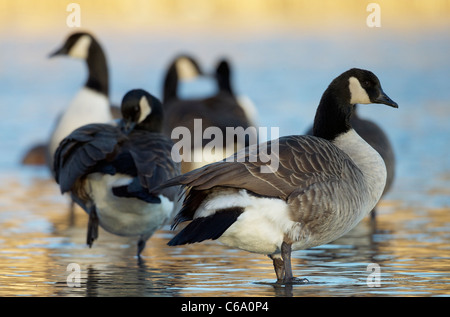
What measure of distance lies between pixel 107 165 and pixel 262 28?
97.5ft

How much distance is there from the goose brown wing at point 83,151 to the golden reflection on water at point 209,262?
0.65 m

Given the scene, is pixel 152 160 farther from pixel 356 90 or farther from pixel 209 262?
pixel 356 90

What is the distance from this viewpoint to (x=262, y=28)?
36344 millimetres

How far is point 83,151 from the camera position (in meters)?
7.24

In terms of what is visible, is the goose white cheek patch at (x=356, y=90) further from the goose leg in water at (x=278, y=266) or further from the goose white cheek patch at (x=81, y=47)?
the goose white cheek patch at (x=81, y=47)

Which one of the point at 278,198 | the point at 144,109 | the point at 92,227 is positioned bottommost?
the point at 92,227

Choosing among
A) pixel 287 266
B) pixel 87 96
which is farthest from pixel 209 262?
pixel 87 96

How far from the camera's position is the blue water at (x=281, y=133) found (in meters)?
6.32

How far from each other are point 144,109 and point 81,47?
151 inches

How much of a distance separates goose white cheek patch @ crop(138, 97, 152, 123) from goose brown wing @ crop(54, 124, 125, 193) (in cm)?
35

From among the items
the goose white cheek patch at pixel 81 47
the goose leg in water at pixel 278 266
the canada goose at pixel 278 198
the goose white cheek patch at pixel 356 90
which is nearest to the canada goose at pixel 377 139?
the goose white cheek patch at pixel 356 90

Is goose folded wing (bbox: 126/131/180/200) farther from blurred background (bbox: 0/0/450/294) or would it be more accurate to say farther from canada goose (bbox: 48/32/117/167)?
canada goose (bbox: 48/32/117/167)
